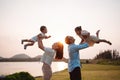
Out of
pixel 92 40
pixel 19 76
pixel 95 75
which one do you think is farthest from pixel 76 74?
pixel 95 75

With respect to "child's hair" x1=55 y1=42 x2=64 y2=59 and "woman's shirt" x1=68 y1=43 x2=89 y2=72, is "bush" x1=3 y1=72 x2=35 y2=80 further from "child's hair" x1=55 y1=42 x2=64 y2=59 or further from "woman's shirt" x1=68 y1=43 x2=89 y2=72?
"woman's shirt" x1=68 y1=43 x2=89 y2=72

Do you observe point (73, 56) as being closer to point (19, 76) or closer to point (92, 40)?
point (92, 40)

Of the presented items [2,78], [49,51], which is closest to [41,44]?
[49,51]

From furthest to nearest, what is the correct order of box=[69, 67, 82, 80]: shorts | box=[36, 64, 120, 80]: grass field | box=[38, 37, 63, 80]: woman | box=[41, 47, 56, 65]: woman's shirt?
box=[36, 64, 120, 80]: grass field < box=[41, 47, 56, 65]: woman's shirt < box=[38, 37, 63, 80]: woman < box=[69, 67, 82, 80]: shorts

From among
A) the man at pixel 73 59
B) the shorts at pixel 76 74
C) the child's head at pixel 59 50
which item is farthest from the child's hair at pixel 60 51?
the shorts at pixel 76 74

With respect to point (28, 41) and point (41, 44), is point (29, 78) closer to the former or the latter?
point (28, 41)

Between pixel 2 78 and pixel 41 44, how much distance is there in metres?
2.08

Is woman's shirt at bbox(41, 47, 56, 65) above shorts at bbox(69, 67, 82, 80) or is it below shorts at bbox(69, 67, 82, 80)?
above

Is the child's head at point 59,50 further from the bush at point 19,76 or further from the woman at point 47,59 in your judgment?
the bush at point 19,76

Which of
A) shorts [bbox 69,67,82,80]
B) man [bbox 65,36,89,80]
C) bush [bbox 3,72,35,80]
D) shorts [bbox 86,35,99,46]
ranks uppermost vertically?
shorts [bbox 86,35,99,46]

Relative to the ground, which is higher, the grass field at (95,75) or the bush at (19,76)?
the bush at (19,76)

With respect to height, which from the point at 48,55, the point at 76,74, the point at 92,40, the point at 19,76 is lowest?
the point at 19,76

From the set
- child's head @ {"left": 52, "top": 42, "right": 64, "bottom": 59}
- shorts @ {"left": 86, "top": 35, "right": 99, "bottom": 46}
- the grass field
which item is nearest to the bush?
child's head @ {"left": 52, "top": 42, "right": 64, "bottom": 59}

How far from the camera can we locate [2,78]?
854 cm
